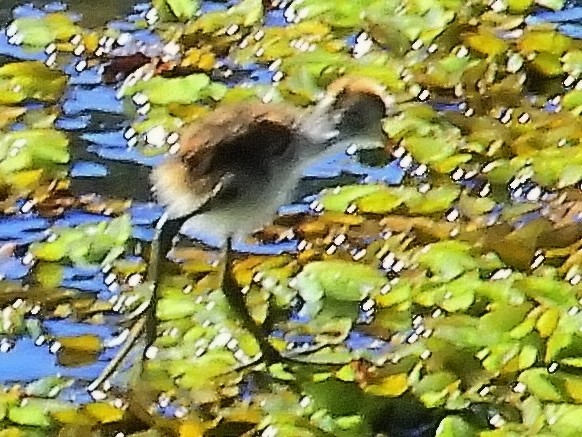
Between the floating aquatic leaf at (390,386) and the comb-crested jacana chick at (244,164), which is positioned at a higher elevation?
the comb-crested jacana chick at (244,164)

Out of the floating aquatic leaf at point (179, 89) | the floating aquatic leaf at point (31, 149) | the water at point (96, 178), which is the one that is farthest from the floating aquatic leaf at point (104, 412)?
the floating aquatic leaf at point (179, 89)

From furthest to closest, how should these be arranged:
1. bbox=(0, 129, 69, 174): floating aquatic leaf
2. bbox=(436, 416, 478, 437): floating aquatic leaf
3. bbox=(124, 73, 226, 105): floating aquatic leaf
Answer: bbox=(124, 73, 226, 105): floating aquatic leaf, bbox=(0, 129, 69, 174): floating aquatic leaf, bbox=(436, 416, 478, 437): floating aquatic leaf

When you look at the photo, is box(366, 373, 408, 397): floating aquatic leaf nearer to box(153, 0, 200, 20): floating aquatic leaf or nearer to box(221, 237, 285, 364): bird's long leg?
box(221, 237, 285, 364): bird's long leg

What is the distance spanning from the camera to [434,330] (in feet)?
4.68

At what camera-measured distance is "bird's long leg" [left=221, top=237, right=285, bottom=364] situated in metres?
1.42

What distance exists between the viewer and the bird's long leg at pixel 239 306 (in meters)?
1.42

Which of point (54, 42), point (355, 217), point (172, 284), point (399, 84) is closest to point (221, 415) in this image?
point (172, 284)

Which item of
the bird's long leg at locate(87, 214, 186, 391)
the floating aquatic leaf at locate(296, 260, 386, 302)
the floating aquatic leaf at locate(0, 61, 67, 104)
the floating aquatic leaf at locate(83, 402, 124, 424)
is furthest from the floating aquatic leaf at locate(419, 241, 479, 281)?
the floating aquatic leaf at locate(0, 61, 67, 104)

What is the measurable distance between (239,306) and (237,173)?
0.48 feet

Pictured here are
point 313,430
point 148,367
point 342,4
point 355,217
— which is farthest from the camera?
point 342,4

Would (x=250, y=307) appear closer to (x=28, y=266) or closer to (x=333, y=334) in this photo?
(x=333, y=334)

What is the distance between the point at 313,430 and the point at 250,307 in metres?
0.24

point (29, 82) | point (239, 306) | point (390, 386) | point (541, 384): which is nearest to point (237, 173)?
point (239, 306)

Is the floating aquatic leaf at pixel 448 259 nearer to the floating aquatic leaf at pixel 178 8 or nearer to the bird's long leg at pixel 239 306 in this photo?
the bird's long leg at pixel 239 306
